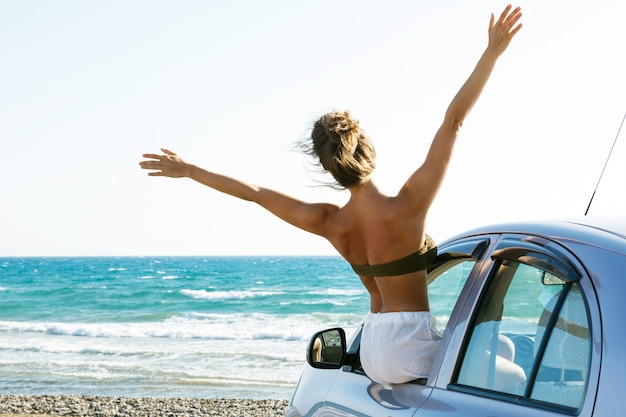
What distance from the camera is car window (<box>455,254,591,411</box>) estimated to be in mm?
2223

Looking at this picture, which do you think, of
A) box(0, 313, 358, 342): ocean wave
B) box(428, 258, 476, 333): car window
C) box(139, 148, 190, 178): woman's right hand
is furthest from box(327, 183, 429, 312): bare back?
box(0, 313, 358, 342): ocean wave

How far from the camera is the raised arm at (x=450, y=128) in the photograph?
299 cm

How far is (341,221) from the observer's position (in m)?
3.36

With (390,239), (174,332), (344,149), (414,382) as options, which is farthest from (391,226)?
(174,332)

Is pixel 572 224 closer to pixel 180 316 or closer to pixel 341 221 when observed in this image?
pixel 341 221

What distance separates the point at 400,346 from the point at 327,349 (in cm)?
76

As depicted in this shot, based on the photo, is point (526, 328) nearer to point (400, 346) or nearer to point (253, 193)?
point (400, 346)

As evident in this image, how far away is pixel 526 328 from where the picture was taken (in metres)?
2.64

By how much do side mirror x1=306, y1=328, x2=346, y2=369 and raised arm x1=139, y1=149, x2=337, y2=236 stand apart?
50cm

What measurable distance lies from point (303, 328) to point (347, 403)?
26.1 m

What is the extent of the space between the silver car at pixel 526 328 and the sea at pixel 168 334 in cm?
1274

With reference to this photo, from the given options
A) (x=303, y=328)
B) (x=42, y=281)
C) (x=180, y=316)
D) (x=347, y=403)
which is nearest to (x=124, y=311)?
(x=180, y=316)

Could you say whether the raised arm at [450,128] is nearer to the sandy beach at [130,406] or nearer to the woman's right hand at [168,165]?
the woman's right hand at [168,165]

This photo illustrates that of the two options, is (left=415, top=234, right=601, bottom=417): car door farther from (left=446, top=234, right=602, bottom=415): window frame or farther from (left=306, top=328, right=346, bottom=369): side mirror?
(left=306, top=328, right=346, bottom=369): side mirror
